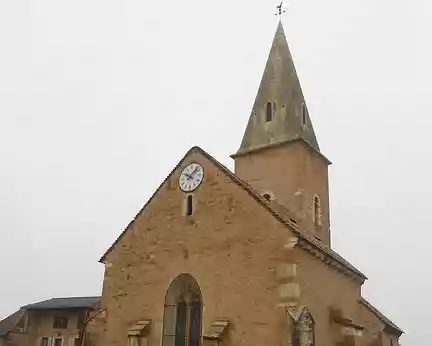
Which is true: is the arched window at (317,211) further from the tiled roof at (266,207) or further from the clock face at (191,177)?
the clock face at (191,177)

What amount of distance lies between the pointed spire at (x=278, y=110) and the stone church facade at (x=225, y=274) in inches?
89.4

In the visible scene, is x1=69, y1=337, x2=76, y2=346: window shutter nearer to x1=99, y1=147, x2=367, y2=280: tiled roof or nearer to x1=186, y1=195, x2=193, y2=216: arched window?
x1=99, y1=147, x2=367, y2=280: tiled roof

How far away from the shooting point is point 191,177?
75.2 feet

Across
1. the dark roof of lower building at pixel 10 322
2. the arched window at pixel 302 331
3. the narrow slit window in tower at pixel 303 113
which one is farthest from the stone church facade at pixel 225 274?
the dark roof of lower building at pixel 10 322

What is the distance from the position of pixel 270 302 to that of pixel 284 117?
1302cm

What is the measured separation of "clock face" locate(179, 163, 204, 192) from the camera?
891 inches

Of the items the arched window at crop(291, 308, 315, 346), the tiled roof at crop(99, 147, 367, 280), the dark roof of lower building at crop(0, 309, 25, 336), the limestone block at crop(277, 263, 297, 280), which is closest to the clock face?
the tiled roof at crop(99, 147, 367, 280)

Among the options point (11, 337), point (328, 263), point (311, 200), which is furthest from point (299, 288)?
point (11, 337)

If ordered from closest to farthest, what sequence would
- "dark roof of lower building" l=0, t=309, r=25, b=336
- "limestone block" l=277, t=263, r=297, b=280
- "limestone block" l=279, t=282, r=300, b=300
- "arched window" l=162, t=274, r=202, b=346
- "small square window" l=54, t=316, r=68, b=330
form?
"limestone block" l=279, t=282, r=300, b=300 → "limestone block" l=277, t=263, r=297, b=280 → "arched window" l=162, t=274, r=202, b=346 → "small square window" l=54, t=316, r=68, b=330 → "dark roof of lower building" l=0, t=309, r=25, b=336

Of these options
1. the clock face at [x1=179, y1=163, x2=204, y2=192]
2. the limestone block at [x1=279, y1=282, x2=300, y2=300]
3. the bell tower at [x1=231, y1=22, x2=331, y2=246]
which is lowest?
the limestone block at [x1=279, y1=282, x2=300, y2=300]

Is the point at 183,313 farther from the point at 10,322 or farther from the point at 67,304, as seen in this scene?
the point at 10,322

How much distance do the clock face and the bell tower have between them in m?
5.69

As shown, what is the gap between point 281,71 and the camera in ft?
104

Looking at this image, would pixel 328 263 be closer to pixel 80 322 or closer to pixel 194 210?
pixel 194 210
